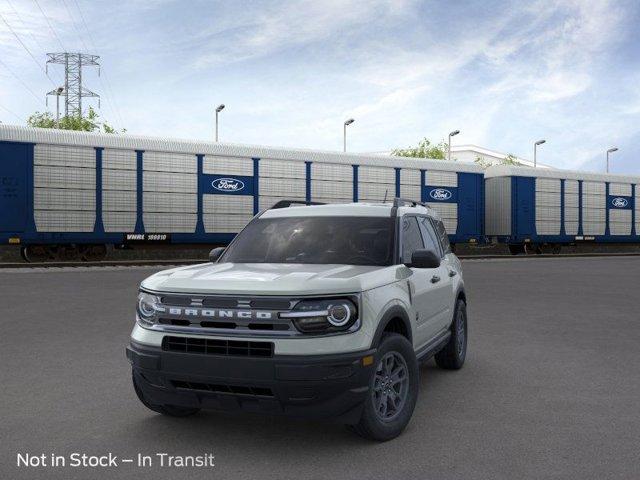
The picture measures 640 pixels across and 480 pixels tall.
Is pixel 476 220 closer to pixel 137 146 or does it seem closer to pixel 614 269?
pixel 614 269

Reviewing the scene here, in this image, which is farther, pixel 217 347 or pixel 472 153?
pixel 472 153

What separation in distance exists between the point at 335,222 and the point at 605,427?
2717mm

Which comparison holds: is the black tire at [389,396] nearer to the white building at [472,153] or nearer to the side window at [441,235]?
the side window at [441,235]

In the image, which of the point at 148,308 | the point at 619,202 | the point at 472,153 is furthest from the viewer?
the point at 472,153

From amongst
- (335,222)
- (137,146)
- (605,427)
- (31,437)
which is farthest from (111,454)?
(137,146)

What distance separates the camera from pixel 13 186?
21.7 m

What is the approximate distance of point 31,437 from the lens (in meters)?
4.70

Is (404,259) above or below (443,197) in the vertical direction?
below

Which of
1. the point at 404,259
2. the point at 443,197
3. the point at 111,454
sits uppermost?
the point at 443,197

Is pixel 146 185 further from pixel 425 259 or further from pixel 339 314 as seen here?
pixel 339 314

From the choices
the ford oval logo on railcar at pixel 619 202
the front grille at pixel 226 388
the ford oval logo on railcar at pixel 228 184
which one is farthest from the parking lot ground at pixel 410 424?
the ford oval logo on railcar at pixel 619 202

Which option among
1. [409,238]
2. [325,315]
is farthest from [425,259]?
[325,315]

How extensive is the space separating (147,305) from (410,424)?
2208 mm

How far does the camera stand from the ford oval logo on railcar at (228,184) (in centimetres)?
2536
